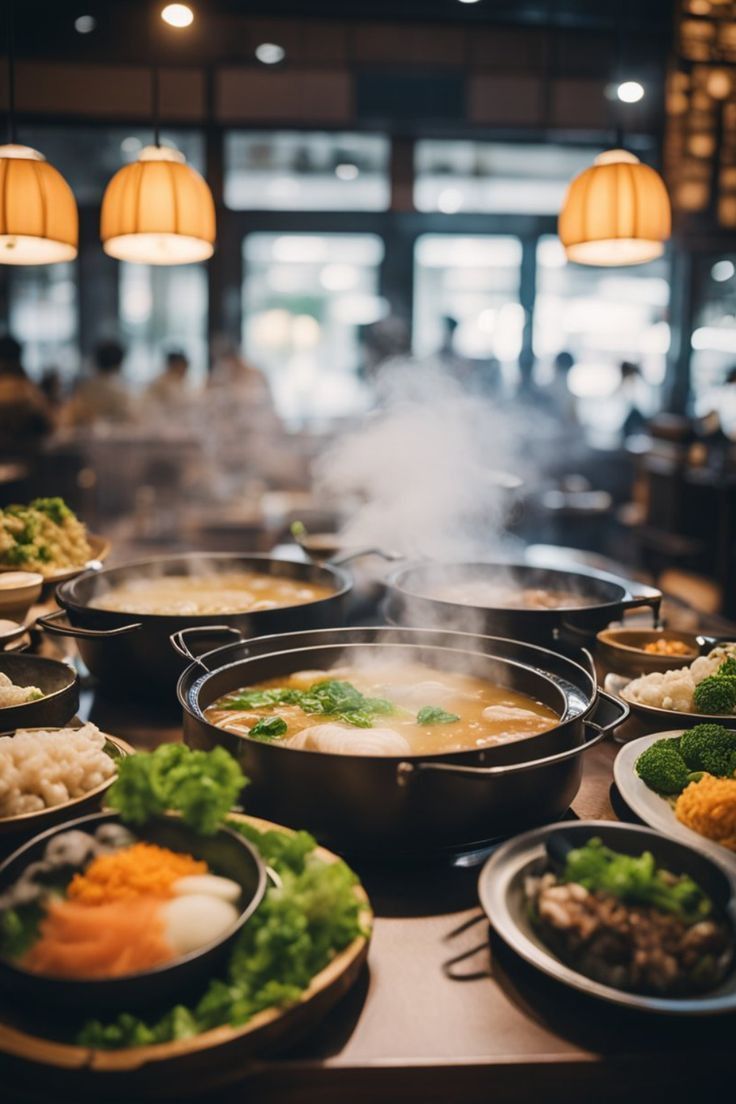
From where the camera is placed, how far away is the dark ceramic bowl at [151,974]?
102 centimetres

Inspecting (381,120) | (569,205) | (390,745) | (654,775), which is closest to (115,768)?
(390,745)

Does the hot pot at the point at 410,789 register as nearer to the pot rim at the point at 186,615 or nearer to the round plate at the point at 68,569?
the pot rim at the point at 186,615

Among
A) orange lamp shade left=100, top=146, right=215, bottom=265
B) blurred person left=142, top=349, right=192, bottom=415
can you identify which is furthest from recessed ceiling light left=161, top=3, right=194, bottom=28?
blurred person left=142, top=349, right=192, bottom=415

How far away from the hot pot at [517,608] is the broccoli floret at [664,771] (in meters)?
0.53

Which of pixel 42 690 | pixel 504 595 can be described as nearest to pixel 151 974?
pixel 42 690

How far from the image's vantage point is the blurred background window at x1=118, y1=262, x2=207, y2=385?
10758 mm

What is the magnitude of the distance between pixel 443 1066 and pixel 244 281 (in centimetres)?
1050

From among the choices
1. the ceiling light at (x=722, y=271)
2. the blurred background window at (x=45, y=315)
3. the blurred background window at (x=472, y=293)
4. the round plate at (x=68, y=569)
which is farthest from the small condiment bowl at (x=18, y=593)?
the ceiling light at (x=722, y=271)

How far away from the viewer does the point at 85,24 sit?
936cm

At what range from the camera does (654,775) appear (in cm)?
158

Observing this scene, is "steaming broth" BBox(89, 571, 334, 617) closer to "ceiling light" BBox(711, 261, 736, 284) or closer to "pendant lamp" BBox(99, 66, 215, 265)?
"pendant lamp" BBox(99, 66, 215, 265)

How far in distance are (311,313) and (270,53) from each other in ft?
9.08

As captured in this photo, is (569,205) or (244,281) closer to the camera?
(569,205)

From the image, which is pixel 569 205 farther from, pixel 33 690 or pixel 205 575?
pixel 33 690
